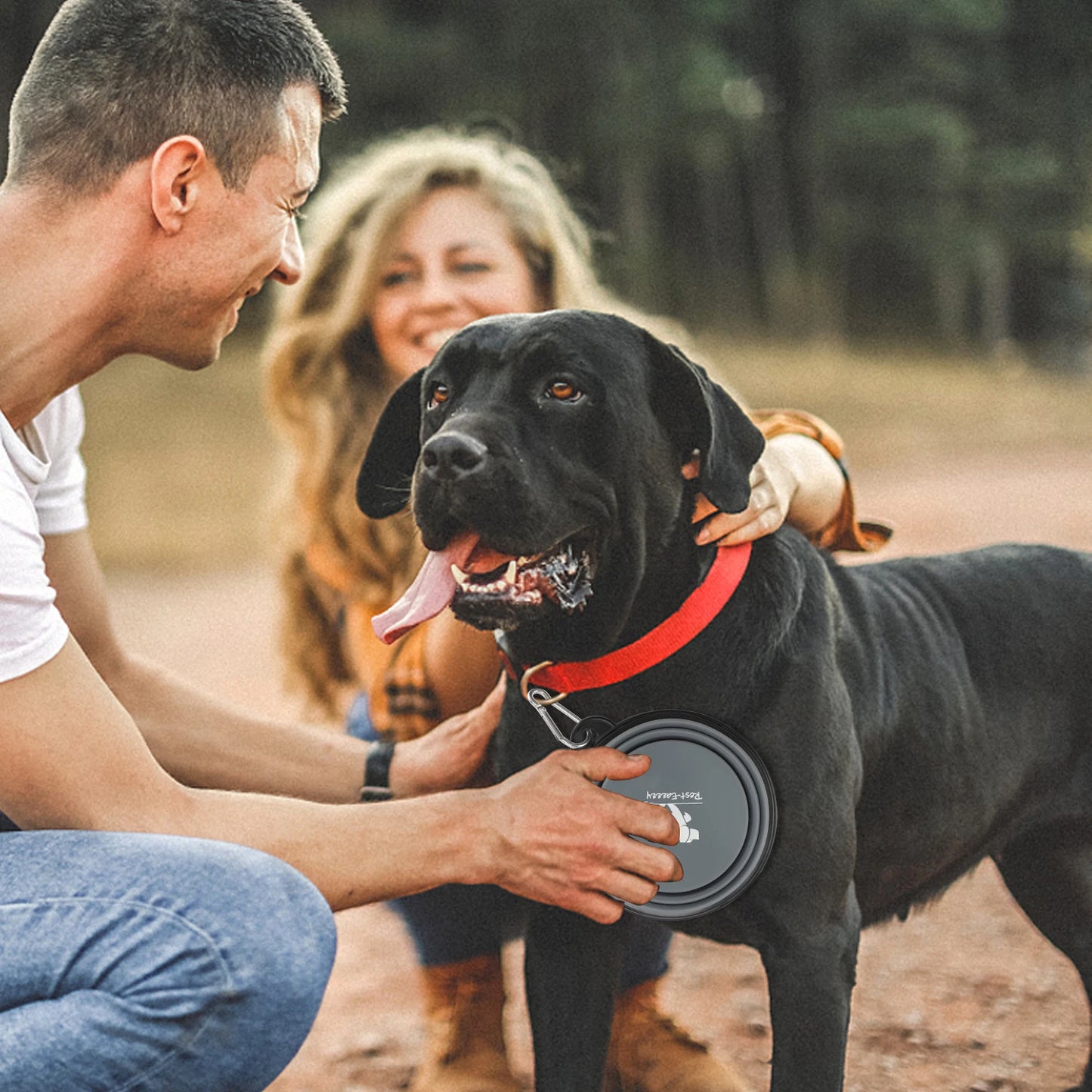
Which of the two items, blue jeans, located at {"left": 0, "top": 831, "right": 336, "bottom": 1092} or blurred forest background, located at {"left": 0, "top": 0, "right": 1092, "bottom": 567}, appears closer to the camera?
blue jeans, located at {"left": 0, "top": 831, "right": 336, "bottom": 1092}

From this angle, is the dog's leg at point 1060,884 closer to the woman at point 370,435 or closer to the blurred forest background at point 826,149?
the woman at point 370,435

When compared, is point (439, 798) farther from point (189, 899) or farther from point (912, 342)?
point (912, 342)

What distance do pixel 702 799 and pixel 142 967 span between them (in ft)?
3.10

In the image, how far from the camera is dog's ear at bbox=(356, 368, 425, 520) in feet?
8.53

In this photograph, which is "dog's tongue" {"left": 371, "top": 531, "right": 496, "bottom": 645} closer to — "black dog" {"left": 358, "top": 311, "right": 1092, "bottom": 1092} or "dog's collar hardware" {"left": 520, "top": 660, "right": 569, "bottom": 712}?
"black dog" {"left": 358, "top": 311, "right": 1092, "bottom": 1092}

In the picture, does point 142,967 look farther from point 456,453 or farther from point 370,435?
point 370,435

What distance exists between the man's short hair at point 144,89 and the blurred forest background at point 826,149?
23.6 meters

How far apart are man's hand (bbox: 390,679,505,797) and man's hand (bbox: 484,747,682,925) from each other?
1.45 ft

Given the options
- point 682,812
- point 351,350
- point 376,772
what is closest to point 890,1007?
point 682,812

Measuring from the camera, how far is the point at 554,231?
11.7 ft

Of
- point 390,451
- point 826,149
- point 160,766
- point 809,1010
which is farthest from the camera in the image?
point 826,149

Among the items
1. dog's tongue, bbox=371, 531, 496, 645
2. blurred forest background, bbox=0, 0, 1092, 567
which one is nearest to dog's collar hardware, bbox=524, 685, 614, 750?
dog's tongue, bbox=371, 531, 496, 645

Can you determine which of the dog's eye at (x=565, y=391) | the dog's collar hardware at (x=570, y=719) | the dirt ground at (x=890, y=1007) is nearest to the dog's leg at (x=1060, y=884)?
the dirt ground at (x=890, y=1007)

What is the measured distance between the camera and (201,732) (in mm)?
2934
